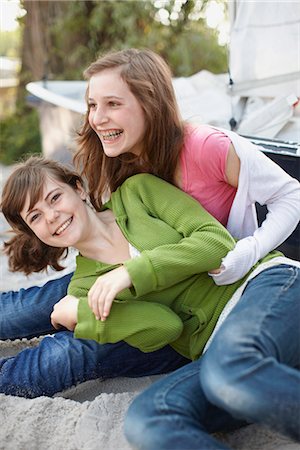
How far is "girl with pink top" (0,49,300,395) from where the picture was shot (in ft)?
5.47

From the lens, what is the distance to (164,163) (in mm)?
1733

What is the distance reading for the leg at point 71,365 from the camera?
1.69 m

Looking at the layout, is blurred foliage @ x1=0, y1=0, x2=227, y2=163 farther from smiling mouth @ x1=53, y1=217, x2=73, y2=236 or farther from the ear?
smiling mouth @ x1=53, y1=217, x2=73, y2=236

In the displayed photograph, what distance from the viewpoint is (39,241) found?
1.89m

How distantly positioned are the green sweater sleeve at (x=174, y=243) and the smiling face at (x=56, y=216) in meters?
0.15

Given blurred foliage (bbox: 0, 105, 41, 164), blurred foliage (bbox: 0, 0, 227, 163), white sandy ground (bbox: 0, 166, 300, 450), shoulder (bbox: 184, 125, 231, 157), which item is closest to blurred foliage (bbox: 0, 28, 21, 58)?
blurred foliage (bbox: 0, 0, 227, 163)

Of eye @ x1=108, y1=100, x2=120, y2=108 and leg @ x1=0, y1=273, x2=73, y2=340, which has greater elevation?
eye @ x1=108, y1=100, x2=120, y2=108

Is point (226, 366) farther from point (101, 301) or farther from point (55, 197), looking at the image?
point (55, 197)

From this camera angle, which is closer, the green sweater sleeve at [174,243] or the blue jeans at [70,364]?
the green sweater sleeve at [174,243]

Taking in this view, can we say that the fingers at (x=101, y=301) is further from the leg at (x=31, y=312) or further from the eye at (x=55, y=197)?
the leg at (x=31, y=312)

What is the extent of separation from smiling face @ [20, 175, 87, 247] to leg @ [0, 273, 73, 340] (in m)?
0.31

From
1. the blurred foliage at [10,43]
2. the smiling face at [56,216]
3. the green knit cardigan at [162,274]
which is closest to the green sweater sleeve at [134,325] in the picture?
the green knit cardigan at [162,274]

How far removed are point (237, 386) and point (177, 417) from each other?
0.43 ft

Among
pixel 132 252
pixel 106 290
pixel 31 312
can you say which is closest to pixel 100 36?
pixel 31 312
